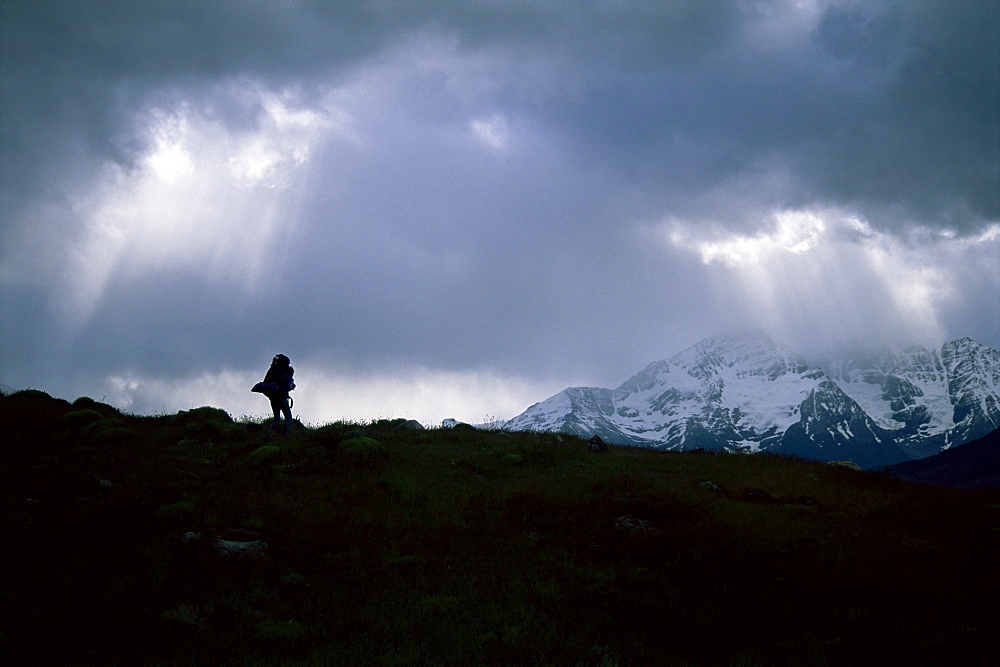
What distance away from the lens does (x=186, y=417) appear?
85.8 ft

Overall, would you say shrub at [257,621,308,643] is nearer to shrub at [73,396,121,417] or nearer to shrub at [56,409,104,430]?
shrub at [56,409,104,430]

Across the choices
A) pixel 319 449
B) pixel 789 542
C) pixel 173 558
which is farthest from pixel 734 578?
pixel 319 449

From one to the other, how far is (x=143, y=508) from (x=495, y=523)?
8590 millimetres

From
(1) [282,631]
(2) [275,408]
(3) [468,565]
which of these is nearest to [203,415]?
(2) [275,408]

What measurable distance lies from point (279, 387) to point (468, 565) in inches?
534

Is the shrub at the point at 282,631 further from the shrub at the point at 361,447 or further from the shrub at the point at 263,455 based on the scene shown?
the shrub at the point at 361,447

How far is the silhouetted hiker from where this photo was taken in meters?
21.9

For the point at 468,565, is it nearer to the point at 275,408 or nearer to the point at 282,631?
the point at 282,631

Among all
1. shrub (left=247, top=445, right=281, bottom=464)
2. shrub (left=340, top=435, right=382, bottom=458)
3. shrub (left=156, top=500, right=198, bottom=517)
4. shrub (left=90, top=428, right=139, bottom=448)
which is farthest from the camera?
shrub (left=340, top=435, right=382, bottom=458)

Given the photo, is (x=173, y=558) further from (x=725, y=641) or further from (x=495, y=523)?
(x=725, y=641)

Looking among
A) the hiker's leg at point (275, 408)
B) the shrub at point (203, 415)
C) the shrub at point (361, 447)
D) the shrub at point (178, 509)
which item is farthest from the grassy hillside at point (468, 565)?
the shrub at point (203, 415)

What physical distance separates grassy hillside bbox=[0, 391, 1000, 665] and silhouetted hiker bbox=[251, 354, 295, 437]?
325 centimetres

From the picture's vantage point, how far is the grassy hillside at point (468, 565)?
8.26 m

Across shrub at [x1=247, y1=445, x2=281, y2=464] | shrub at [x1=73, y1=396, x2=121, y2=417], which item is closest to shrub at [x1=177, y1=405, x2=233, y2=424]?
shrub at [x1=73, y1=396, x2=121, y2=417]
